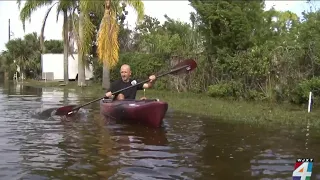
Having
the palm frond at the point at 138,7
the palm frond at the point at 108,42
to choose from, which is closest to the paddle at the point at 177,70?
the palm frond at the point at 108,42

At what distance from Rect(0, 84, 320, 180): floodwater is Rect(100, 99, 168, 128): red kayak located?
242 millimetres

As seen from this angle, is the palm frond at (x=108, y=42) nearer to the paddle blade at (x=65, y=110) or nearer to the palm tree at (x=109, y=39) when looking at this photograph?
Result: the palm tree at (x=109, y=39)

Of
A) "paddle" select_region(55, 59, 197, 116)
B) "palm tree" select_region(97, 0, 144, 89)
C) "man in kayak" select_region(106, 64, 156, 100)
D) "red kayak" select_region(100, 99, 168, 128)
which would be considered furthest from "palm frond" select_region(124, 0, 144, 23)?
"red kayak" select_region(100, 99, 168, 128)

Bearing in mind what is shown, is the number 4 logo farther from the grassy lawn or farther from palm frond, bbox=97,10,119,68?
palm frond, bbox=97,10,119,68

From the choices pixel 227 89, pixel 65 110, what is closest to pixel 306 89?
pixel 227 89

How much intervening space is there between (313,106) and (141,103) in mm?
6696

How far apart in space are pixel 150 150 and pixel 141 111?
8.26 ft

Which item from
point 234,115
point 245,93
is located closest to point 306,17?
point 245,93

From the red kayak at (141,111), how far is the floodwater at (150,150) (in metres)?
0.24

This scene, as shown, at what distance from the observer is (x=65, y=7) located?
3061cm

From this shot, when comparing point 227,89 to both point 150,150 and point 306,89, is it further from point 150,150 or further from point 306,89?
point 150,150

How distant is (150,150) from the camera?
7957 mm

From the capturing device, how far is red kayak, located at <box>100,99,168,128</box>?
1021 centimetres

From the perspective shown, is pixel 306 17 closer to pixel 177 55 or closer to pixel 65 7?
pixel 177 55
